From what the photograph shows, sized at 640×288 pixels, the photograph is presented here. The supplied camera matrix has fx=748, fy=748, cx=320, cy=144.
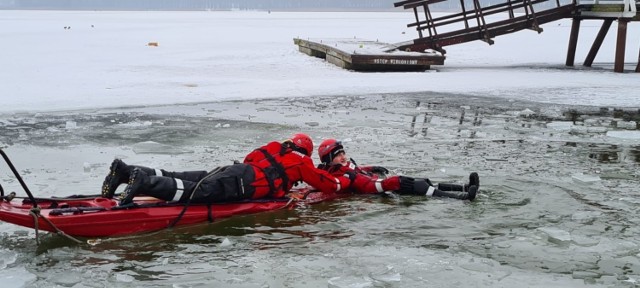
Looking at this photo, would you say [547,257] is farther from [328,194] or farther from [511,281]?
[328,194]

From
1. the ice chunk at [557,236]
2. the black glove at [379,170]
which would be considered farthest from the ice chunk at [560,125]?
the ice chunk at [557,236]

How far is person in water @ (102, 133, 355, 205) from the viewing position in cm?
642

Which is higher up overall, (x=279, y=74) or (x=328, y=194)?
(x=279, y=74)

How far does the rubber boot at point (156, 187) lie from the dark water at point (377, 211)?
0.31 metres

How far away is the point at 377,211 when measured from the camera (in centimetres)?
720

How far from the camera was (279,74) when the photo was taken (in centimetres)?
1945

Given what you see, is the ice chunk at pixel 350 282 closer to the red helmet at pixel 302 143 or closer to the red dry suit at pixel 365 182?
the red helmet at pixel 302 143

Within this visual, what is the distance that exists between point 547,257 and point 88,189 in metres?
4.62

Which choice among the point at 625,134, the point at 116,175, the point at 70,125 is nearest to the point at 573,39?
the point at 625,134

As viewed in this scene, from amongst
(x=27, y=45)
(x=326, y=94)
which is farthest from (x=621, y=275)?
(x=27, y=45)

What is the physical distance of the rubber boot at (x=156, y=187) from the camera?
6.29m

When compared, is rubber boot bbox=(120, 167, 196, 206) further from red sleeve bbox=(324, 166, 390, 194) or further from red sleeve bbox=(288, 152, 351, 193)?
red sleeve bbox=(324, 166, 390, 194)

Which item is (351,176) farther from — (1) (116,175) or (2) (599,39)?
(2) (599,39)

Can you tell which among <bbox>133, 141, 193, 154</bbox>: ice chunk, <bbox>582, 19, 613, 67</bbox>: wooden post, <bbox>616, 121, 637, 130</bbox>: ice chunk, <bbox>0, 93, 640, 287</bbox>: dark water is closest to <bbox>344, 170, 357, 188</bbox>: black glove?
<bbox>0, 93, 640, 287</bbox>: dark water
